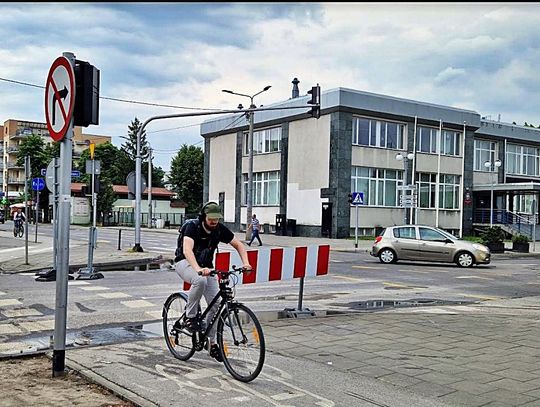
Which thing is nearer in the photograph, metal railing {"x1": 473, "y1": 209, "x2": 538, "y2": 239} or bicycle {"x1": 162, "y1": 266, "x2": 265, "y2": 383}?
bicycle {"x1": 162, "y1": 266, "x2": 265, "y2": 383}

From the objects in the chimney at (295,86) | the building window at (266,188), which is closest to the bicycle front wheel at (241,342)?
the building window at (266,188)

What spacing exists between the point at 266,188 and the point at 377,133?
34.4 feet

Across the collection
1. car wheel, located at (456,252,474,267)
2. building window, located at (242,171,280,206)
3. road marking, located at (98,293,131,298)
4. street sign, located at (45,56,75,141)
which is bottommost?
road marking, located at (98,293,131,298)

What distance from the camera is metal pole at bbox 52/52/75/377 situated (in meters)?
5.78

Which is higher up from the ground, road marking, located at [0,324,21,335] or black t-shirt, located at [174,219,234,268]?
black t-shirt, located at [174,219,234,268]

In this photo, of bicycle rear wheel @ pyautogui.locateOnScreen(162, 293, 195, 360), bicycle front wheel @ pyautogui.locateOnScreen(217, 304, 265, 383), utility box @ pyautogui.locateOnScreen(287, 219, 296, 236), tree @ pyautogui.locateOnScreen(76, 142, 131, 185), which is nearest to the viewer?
bicycle front wheel @ pyautogui.locateOnScreen(217, 304, 265, 383)

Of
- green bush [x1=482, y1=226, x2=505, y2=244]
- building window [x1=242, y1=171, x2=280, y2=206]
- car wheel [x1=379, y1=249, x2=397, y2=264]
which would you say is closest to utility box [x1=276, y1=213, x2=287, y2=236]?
building window [x1=242, y1=171, x2=280, y2=206]

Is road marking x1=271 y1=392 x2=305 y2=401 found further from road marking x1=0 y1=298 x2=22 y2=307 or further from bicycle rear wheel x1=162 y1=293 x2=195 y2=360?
road marking x1=0 y1=298 x2=22 y2=307

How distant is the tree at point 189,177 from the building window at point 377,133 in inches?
1466

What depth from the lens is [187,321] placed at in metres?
6.50

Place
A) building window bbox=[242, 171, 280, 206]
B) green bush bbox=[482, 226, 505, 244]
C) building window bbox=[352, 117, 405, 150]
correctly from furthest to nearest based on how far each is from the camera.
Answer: building window bbox=[242, 171, 280, 206] < building window bbox=[352, 117, 405, 150] < green bush bbox=[482, 226, 505, 244]

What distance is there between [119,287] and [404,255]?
12382 mm

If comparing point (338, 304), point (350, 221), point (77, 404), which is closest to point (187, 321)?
point (77, 404)

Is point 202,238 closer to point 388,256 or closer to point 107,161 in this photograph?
point 388,256
